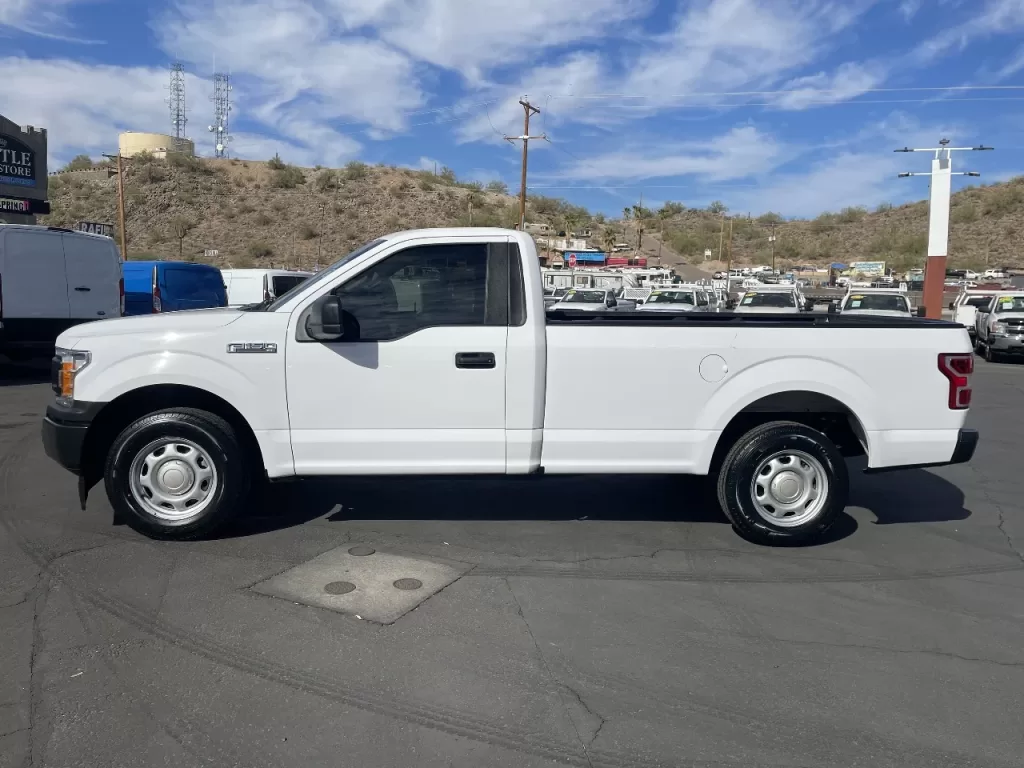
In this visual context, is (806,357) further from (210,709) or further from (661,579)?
(210,709)

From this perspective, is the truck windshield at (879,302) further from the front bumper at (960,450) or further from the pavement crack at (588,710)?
the pavement crack at (588,710)

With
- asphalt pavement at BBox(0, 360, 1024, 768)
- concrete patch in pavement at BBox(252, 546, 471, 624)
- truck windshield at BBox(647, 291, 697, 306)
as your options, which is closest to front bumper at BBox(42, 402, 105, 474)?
asphalt pavement at BBox(0, 360, 1024, 768)

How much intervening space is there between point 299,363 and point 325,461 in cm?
66

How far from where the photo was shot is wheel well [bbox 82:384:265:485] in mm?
5742

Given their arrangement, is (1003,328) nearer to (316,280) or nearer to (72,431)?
(316,280)

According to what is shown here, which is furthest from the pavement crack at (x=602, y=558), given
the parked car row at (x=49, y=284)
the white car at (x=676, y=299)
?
the white car at (x=676, y=299)

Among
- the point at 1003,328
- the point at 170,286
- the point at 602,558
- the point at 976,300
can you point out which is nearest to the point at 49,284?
the point at 170,286

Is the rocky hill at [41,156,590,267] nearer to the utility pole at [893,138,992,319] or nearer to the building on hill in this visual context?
the building on hill

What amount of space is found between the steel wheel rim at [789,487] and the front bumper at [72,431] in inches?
173

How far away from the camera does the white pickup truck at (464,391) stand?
220 inches

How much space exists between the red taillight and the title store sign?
1085 inches

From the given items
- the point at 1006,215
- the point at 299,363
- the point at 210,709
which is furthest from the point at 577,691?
the point at 1006,215

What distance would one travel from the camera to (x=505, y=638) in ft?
14.3

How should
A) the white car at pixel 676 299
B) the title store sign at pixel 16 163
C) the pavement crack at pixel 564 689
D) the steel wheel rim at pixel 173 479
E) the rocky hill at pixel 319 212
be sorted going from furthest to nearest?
the rocky hill at pixel 319 212 → the white car at pixel 676 299 → the title store sign at pixel 16 163 → the steel wheel rim at pixel 173 479 → the pavement crack at pixel 564 689
